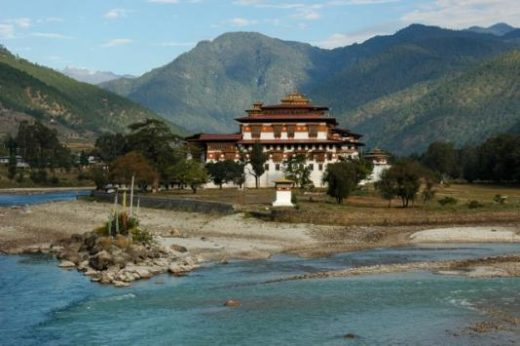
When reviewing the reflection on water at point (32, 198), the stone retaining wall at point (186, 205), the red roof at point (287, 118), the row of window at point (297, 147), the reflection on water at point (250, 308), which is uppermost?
the red roof at point (287, 118)

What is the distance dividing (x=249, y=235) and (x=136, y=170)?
1919 inches

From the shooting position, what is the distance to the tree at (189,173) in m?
123

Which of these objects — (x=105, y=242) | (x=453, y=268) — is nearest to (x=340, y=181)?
(x=453, y=268)

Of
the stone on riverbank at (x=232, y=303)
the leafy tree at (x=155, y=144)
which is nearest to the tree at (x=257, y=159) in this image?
the leafy tree at (x=155, y=144)

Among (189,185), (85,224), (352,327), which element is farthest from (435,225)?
(189,185)

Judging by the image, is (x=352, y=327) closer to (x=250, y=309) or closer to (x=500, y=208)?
(x=250, y=309)

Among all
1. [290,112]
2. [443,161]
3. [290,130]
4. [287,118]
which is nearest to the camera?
[290,130]

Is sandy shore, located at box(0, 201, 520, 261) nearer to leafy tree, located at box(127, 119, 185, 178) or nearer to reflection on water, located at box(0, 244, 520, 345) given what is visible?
reflection on water, located at box(0, 244, 520, 345)

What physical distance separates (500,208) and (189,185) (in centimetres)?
5548

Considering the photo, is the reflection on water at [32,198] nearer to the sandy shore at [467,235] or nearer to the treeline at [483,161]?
the treeline at [483,161]

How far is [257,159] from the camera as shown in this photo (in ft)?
420

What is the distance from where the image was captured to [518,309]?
44.2 m

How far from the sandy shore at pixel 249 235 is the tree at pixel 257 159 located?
33613mm

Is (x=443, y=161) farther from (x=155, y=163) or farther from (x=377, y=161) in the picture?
(x=155, y=163)
